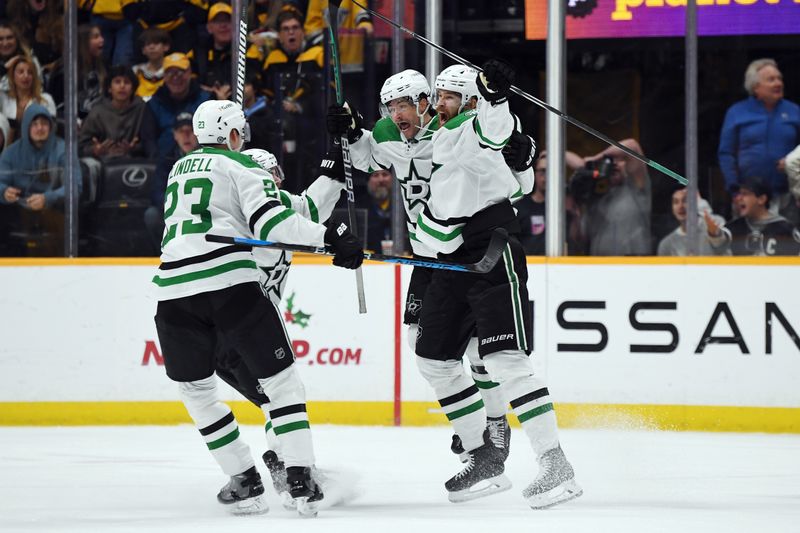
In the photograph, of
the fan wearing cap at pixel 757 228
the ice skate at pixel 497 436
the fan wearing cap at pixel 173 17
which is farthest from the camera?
the fan wearing cap at pixel 173 17

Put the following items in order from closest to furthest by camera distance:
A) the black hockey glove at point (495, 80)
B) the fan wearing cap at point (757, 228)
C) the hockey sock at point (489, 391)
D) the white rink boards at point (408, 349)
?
the black hockey glove at point (495, 80) < the hockey sock at point (489, 391) < the white rink boards at point (408, 349) < the fan wearing cap at point (757, 228)

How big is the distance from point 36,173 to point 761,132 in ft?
11.6

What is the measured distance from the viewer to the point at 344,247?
3.62 metres

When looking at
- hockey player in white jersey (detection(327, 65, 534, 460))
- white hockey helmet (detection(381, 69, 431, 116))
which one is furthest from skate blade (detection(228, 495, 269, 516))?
white hockey helmet (detection(381, 69, 431, 116))

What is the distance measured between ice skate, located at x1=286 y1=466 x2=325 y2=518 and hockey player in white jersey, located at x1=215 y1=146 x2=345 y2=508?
295mm

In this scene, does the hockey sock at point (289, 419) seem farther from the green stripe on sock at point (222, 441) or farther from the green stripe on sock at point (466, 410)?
the green stripe on sock at point (466, 410)

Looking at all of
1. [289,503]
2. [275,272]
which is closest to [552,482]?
[289,503]

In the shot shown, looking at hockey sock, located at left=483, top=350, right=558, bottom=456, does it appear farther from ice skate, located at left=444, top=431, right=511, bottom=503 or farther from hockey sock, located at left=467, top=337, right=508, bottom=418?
hockey sock, located at left=467, top=337, right=508, bottom=418

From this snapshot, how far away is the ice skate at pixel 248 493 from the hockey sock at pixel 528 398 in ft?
2.61

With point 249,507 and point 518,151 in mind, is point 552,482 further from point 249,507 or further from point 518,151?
point 518,151

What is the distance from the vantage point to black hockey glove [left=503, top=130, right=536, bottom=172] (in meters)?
3.91

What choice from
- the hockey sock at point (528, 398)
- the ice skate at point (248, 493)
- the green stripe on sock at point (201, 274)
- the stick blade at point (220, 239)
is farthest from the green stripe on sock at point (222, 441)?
the hockey sock at point (528, 398)

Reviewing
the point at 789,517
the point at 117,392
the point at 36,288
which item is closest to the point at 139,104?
the point at 36,288

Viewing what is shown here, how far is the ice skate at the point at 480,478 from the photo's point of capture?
13.1 ft
